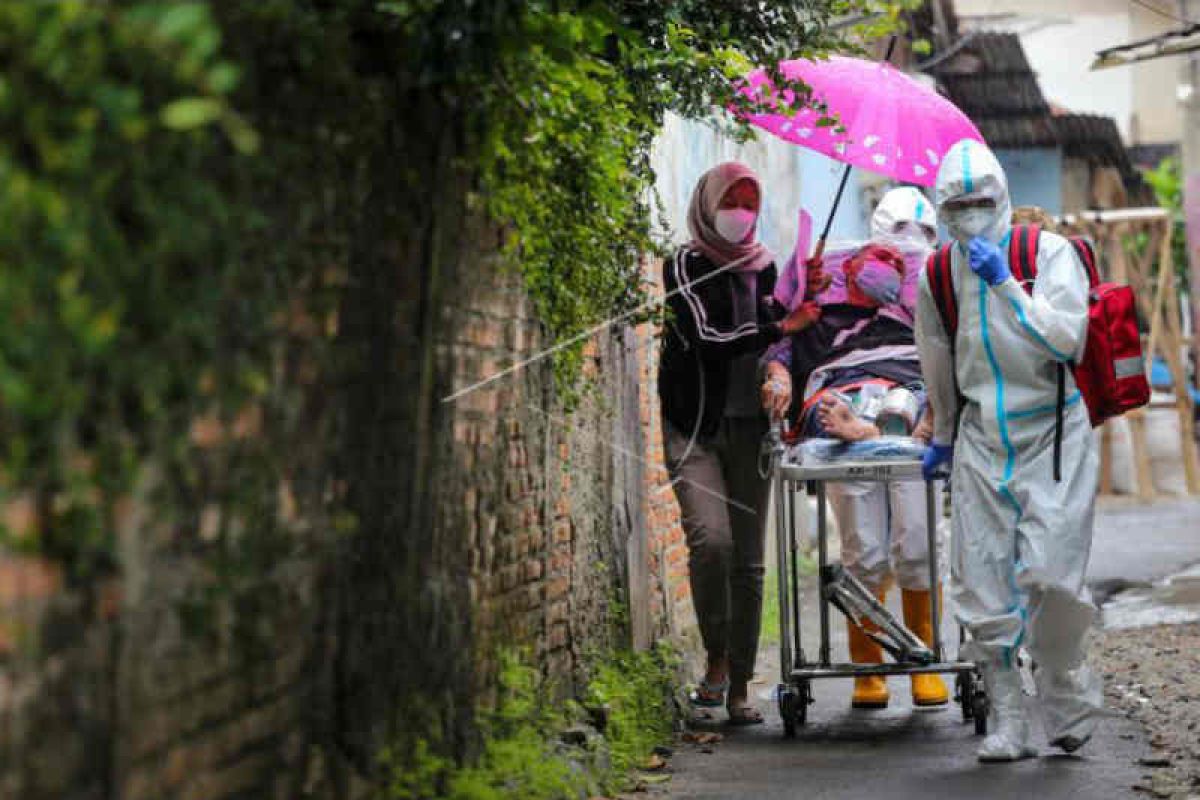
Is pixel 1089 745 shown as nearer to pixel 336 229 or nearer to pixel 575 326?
pixel 575 326

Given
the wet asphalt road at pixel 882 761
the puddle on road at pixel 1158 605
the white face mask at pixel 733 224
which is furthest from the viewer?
the puddle on road at pixel 1158 605

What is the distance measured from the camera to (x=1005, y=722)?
6.74m

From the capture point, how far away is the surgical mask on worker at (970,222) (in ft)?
22.3

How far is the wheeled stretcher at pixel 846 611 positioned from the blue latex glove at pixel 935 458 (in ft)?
0.11

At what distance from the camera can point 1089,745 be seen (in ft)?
23.4

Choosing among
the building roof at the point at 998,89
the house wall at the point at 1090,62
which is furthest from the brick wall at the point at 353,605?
the house wall at the point at 1090,62

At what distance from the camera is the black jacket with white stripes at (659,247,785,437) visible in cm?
764

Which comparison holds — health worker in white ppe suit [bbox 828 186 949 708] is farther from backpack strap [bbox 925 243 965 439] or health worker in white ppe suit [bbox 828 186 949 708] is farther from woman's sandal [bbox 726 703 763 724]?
backpack strap [bbox 925 243 965 439]

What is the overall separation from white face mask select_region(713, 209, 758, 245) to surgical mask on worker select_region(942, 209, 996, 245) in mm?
1133

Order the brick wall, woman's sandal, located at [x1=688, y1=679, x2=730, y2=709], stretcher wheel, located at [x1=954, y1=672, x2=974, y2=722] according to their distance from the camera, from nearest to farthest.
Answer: the brick wall < stretcher wheel, located at [x1=954, y1=672, x2=974, y2=722] < woman's sandal, located at [x1=688, y1=679, x2=730, y2=709]

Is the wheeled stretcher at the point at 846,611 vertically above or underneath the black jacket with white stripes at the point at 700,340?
underneath

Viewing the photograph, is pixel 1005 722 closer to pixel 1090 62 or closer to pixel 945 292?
pixel 945 292

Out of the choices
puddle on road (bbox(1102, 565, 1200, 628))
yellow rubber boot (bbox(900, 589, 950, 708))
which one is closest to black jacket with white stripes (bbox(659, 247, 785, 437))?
yellow rubber boot (bbox(900, 589, 950, 708))

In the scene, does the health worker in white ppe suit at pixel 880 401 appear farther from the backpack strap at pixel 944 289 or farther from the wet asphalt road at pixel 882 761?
the backpack strap at pixel 944 289
